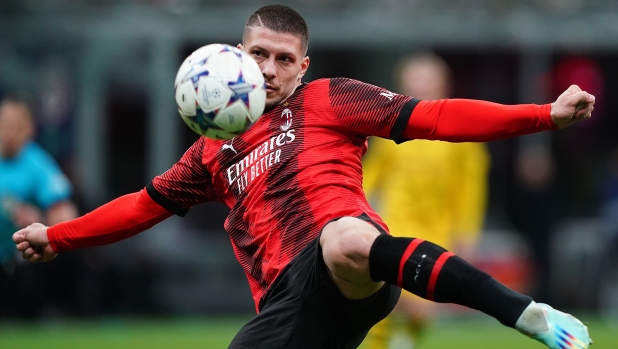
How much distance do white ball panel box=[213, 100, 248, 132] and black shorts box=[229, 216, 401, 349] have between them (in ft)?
2.16

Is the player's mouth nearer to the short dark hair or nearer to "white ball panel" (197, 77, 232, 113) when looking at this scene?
the short dark hair

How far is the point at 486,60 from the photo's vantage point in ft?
57.8

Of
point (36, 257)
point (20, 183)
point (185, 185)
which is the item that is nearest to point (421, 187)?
point (185, 185)

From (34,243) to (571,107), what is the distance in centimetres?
Answer: 298

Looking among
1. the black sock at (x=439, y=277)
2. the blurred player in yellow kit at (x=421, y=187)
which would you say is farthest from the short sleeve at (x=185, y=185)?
the blurred player in yellow kit at (x=421, y=187)

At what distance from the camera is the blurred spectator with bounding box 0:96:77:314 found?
30.1ft

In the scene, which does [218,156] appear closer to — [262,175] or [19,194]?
[262,175]

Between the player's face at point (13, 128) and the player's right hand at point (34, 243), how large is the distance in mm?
4489

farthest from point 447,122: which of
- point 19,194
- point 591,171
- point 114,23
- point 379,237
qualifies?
point 591,171

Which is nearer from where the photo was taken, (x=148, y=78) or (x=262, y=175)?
(x=262, y=175)

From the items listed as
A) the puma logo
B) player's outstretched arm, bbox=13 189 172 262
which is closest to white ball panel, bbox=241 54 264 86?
the puma logo

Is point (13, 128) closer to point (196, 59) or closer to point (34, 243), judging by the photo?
point (34, 243)

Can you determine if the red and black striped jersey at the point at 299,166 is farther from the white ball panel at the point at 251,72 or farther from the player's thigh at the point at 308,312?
the white ball panel at the point at 251,72

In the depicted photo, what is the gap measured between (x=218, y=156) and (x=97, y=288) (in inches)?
320
